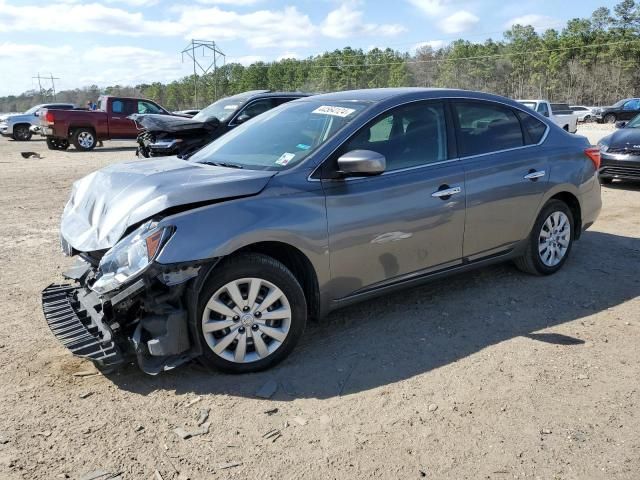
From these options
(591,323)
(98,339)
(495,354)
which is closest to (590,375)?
(495,354)

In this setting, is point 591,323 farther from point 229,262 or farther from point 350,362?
point 229,262

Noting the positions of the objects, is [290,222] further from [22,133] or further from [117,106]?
[22,133]

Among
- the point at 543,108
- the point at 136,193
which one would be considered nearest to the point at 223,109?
the point at 136,193

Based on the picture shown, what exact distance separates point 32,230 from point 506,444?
6578 millimetres

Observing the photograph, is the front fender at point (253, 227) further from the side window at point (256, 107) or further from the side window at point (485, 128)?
the side window at point (256, 107)

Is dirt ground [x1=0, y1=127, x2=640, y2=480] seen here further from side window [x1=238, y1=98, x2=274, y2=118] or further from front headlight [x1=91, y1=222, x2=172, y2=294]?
side window [x1=238, y1=98, x2=274, y2=118]

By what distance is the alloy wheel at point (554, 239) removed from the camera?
5301 mm

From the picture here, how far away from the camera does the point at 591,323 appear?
437 cm

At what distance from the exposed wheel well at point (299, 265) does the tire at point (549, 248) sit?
A: 7.77ft

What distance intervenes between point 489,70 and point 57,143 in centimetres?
7132

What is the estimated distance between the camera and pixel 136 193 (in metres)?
3.58

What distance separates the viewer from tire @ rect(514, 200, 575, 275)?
17.1ft

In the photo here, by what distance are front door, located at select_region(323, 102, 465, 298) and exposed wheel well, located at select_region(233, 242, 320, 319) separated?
15 cm

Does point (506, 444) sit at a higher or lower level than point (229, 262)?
lower
